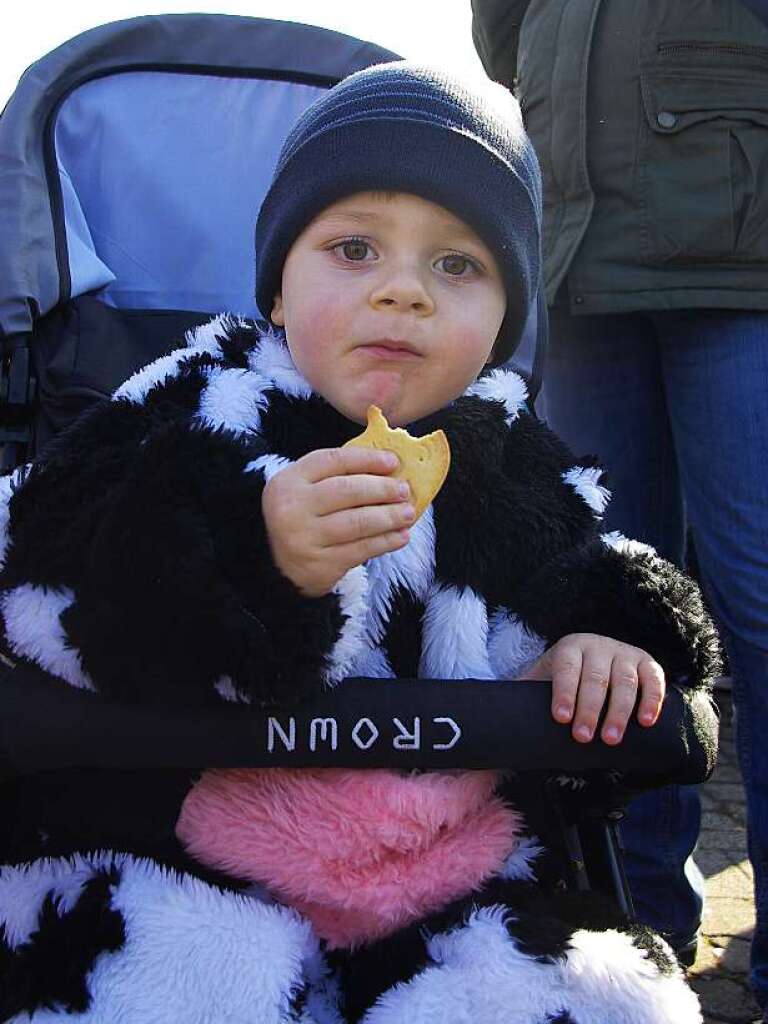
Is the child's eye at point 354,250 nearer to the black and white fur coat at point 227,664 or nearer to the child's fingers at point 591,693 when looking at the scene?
the black and white fur coat at point 227,664

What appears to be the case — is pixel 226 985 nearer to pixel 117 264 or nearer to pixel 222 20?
pixel 117 264

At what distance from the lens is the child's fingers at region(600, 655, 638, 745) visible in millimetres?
1258

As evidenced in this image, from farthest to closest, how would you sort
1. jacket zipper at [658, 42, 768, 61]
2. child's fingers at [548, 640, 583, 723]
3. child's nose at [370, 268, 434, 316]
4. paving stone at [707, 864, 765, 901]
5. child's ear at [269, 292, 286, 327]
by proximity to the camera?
paving stone at [707, 864, 765, 901] → jacket zipper at [658, 42, 768, 61] → child's ear at [269, 292, 286, 327] → child's nose at [370, 268, 434, 316] → child's fingers at [548, 640, 583, 723]

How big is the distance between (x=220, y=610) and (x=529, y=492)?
531 mm

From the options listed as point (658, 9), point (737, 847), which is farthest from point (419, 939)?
point (737, 847)

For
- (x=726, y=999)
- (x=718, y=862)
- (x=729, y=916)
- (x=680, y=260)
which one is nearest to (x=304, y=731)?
(x=680, y=260)

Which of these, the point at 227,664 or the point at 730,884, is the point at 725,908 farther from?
the point at 227,664

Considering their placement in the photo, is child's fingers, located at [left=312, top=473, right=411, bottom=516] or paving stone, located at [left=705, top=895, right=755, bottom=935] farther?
paving stone, located at [left=705, top=895, right=755, bottom=935]

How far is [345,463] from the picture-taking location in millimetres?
1154

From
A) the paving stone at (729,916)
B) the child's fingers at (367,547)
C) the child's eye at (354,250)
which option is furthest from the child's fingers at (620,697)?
→ the paving stone at (729,916)

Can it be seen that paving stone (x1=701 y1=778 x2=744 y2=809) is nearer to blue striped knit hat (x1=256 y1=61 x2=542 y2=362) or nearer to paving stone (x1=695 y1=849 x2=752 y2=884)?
paving stone (x1=695 y1=849 x2=752 y2=884)

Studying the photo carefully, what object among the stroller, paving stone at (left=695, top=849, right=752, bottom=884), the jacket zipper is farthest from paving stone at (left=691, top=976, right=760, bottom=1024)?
the jacket zipper

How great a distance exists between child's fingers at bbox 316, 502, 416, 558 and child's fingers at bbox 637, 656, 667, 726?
0.35m

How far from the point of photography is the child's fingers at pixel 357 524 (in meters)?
1.13
